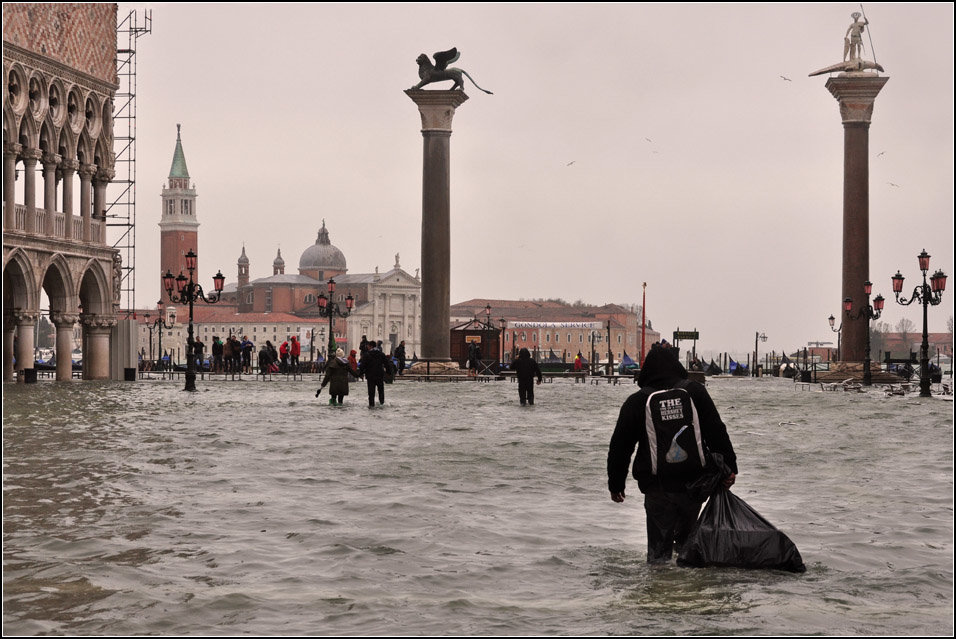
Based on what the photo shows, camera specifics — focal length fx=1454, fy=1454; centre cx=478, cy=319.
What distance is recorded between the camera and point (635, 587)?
6875 mm

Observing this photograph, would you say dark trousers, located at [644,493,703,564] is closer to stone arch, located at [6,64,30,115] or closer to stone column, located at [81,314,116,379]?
stone arch, located at [6,64,30,115]

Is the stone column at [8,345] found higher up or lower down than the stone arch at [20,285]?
lower down

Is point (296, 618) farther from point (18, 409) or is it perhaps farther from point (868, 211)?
point (868, 211)

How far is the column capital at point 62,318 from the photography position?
38.4 metres

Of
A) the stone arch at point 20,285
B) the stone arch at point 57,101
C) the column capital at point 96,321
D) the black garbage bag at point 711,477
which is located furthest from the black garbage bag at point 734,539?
the column capital at point 96,321

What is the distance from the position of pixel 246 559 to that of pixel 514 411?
16.2m

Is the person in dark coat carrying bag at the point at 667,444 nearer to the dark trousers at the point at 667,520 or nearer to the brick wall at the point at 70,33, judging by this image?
the dark trousers at the point at 667,520

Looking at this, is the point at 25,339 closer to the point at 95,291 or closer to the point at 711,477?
the point at 95,291

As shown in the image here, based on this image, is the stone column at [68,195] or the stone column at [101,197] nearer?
the stone column at [68,195]

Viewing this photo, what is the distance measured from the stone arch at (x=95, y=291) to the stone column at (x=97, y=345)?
0.22 meters

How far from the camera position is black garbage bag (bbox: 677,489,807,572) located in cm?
716

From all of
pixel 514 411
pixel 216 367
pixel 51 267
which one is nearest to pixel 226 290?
pixel 216 367

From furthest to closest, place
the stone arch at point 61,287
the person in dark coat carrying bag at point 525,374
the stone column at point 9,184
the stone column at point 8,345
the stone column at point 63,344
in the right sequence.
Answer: the stone column at point 63,344
the stone arch at point 61,287
the stone column at point 8,345
the stone column at point 9,184
the person in dark coat carrying bag at point 525,374

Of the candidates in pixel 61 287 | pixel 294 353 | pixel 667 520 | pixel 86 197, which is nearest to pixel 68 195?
pixel 86 197
